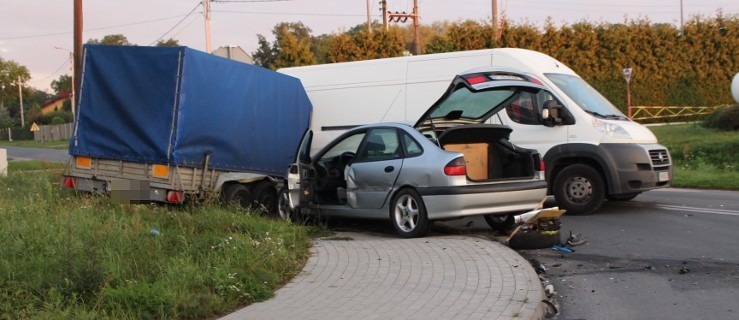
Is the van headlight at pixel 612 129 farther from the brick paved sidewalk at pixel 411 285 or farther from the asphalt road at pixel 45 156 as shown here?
the asphalt road at pixel 45 156

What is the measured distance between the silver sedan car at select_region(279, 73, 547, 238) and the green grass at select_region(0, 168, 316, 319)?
2.67ft

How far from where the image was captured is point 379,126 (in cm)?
930

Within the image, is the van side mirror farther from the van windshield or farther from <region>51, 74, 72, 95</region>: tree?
<region>51, 74, 72, 95</region>: tree

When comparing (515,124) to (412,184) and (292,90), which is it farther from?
(292,90)

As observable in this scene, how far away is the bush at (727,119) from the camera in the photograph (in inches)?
824

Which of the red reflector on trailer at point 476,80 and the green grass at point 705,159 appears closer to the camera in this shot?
the red reflector on trailer at point 476,80

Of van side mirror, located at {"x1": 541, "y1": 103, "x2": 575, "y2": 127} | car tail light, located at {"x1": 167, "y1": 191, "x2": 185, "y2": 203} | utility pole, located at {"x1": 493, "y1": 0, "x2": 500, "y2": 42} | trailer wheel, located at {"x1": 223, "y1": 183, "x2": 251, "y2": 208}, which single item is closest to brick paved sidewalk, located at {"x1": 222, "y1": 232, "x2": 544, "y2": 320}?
car tail light, located at {"x1": 167, "y1": 191, "x2": 185, "y2": 203}

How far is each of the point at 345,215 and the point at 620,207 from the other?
4708mm

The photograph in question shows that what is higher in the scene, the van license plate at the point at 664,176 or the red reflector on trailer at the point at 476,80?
the red reflector on trailer at the point at 476,80

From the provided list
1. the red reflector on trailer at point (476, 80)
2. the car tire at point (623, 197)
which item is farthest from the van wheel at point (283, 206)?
the car tire at point (623, 197)

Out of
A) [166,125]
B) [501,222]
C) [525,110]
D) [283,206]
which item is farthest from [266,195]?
[525,110]

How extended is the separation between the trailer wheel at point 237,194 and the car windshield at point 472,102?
319cm

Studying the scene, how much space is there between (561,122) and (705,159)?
818 centimetres

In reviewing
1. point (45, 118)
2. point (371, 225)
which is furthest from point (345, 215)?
point (45, 118)
